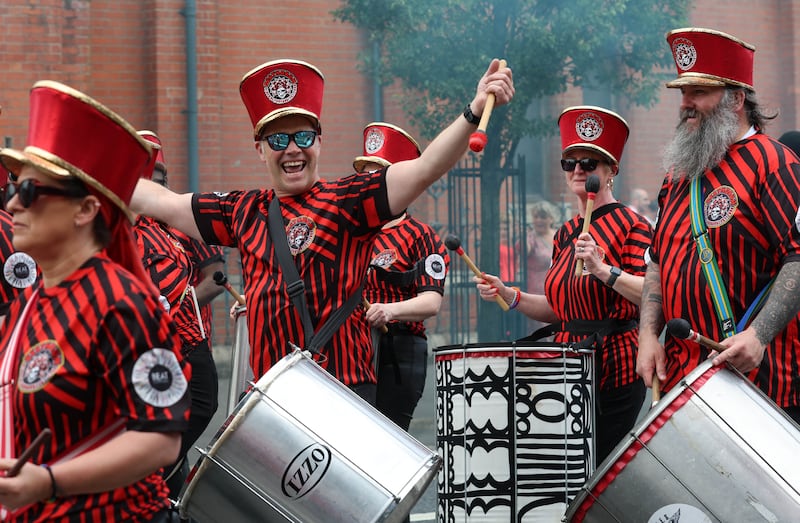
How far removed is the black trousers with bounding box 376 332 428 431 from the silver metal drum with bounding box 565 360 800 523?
2.47m

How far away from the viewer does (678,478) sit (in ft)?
11.9

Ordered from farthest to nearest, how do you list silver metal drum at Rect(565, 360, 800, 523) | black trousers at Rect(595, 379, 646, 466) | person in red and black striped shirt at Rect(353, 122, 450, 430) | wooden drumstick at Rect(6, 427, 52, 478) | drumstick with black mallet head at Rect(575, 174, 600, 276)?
1. person in red and black striped shirt at Rect(353, 122, 450, 430)
2. black trousers at Rect(595, 379, 646, 466)
3. drumstick with black mallet head at Rect(575, 174, 600, 276)
4. silver metal drum at Rect(565, 360, 800, 523)
5. wooden drumstick at Rect(6, 427, 52, 478)

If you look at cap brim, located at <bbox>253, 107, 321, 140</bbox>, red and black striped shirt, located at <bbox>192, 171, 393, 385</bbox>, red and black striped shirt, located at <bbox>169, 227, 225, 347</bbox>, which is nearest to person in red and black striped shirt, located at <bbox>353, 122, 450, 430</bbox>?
red and black striped shirt, located at <bbox>169, 227, 225, 347</bbox>

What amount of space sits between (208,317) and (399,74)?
20.6 feet

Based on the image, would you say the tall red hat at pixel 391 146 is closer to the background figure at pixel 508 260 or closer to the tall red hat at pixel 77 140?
the tall red hat at pixel 77 140

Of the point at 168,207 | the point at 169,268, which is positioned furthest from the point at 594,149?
the point at 169,268

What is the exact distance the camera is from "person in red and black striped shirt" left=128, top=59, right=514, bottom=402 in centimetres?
446

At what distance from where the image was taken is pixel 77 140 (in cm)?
279

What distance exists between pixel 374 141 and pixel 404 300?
3.62 ft

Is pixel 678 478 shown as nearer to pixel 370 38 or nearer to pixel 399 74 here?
pixel 399 74

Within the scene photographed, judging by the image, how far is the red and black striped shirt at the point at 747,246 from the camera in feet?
13.7

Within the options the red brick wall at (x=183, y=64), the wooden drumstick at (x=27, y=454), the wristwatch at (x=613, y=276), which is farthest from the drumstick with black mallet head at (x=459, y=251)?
the red brick wall at (x=183, y=64)

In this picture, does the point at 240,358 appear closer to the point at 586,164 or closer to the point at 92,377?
the point at 586,164

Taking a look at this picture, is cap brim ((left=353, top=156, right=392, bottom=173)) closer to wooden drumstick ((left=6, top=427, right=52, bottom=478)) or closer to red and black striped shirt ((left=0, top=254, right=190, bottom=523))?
red and black striped shirt ((left=0, top=254, right=190, bottom=523))
